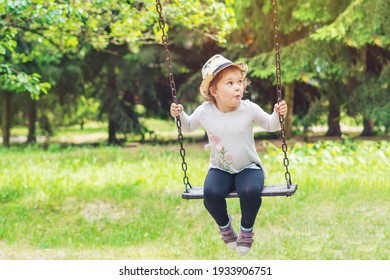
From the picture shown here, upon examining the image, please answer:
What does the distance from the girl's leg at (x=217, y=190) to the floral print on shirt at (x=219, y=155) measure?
4 centimetres

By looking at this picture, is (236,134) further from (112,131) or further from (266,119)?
(112,131)

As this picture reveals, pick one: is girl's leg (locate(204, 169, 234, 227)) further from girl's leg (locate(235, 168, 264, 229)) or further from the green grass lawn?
the green grass lawn

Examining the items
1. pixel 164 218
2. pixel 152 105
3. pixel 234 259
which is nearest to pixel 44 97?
pixel 152 105

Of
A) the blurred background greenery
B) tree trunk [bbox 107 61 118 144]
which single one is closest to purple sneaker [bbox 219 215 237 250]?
the blurred background greenery

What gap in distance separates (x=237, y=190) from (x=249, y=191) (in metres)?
0.11

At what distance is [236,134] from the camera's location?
4051mm

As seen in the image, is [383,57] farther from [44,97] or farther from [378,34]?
[44,97]

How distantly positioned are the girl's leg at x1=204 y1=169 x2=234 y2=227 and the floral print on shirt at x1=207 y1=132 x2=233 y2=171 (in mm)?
43

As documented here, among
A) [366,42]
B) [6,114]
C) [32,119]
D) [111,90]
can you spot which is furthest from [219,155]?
[32,119]

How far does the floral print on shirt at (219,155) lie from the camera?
402cm

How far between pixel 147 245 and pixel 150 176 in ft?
9.02

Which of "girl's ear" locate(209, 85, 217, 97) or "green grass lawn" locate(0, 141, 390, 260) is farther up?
"girl's ear" locate(209, 85, 217, 97)

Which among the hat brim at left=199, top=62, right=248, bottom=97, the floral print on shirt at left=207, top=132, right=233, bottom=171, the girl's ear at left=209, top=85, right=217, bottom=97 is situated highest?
the hat brim at left=199, top=62, right=248, bottom=97

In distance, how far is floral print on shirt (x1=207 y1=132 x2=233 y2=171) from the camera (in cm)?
402
